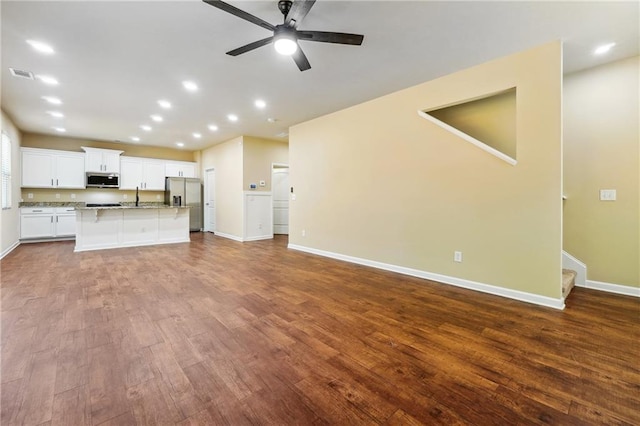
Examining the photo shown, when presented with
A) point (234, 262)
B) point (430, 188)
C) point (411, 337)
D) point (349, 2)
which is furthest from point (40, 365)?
point (430, 188)

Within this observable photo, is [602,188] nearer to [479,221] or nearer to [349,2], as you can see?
[479,221]

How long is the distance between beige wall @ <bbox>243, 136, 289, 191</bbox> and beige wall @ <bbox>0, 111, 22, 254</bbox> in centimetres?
452

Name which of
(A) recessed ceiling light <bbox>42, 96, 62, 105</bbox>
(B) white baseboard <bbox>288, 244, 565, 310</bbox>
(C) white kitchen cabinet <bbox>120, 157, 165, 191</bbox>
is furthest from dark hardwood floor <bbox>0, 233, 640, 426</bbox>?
(C) white kitchen cabinet <bbox>120, 157, 165, 191</bbox>

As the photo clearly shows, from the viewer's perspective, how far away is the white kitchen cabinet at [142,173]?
8.20 meters

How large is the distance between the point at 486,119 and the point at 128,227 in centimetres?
741

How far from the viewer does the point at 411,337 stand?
88.4 inches

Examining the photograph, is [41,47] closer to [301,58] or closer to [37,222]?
[301,58]

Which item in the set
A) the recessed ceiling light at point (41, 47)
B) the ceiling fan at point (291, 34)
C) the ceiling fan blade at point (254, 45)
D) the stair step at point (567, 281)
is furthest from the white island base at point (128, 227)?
the stair step at point (567, 281)

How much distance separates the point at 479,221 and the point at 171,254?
548cm

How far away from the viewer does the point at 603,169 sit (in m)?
3.41

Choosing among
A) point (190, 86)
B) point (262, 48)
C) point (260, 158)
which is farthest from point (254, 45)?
point (260, 158)

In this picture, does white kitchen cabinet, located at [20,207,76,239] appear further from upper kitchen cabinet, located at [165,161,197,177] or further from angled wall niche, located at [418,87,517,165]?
angled wall niche, located at [418,87,517,165]

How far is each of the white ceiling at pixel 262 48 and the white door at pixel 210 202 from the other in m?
3.97

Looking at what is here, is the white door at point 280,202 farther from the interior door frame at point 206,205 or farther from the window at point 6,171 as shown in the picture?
the window at point 6,171
